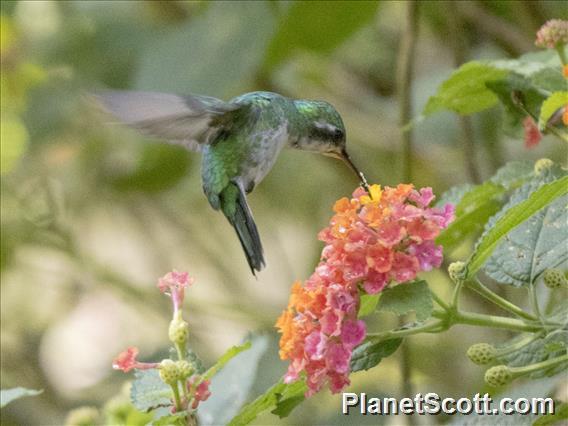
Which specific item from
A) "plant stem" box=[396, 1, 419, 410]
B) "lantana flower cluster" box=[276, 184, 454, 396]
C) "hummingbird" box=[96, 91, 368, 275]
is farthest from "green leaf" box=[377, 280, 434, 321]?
"plant stem" box=[396, 1, 419, 410]

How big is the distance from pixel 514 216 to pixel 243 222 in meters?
0.49

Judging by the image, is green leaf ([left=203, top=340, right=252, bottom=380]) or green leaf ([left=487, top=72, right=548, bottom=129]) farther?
green leaf ([left=487, top=72, right=548, bottom=129])

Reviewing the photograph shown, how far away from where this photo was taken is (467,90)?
→ 4.80 feet

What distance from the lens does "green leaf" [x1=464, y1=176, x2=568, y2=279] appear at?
107cm

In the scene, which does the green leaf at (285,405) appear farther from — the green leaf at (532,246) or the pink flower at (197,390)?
the green leaf at (532,246)

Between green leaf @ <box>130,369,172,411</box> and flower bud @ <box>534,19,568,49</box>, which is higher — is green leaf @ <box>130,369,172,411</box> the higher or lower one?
the lower one

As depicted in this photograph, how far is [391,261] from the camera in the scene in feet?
3.64

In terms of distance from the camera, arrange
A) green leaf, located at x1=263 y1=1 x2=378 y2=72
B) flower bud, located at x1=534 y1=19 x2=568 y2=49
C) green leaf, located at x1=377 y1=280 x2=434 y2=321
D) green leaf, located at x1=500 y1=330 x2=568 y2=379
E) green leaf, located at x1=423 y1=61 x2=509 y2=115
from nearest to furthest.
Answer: green leaf, located at x1=377 y1=280 x2=434 y2=321 < green leaf, located at x1=500 y1=330 x2=568 y2=379 < flower bud, located at x1=534 y1=19 x2=568 y2=49 < green leaf, located at x1=423 y1=61 x2=509 y2=115 < green leaf, located at x1=263 y1=1 x2=378 y2=72

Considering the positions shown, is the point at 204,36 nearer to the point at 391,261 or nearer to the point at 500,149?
the point at 500,149

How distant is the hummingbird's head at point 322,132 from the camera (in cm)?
150

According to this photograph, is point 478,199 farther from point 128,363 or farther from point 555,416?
point 128,363

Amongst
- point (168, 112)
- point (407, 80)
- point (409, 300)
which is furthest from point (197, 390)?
point (407, 80)

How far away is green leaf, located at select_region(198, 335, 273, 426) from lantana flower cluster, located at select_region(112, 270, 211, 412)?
8.8 inches

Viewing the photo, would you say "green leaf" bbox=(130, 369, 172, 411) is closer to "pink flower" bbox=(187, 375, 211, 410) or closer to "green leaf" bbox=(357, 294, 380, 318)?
"pink flower" bbox=(187, 375, 211, 410)
